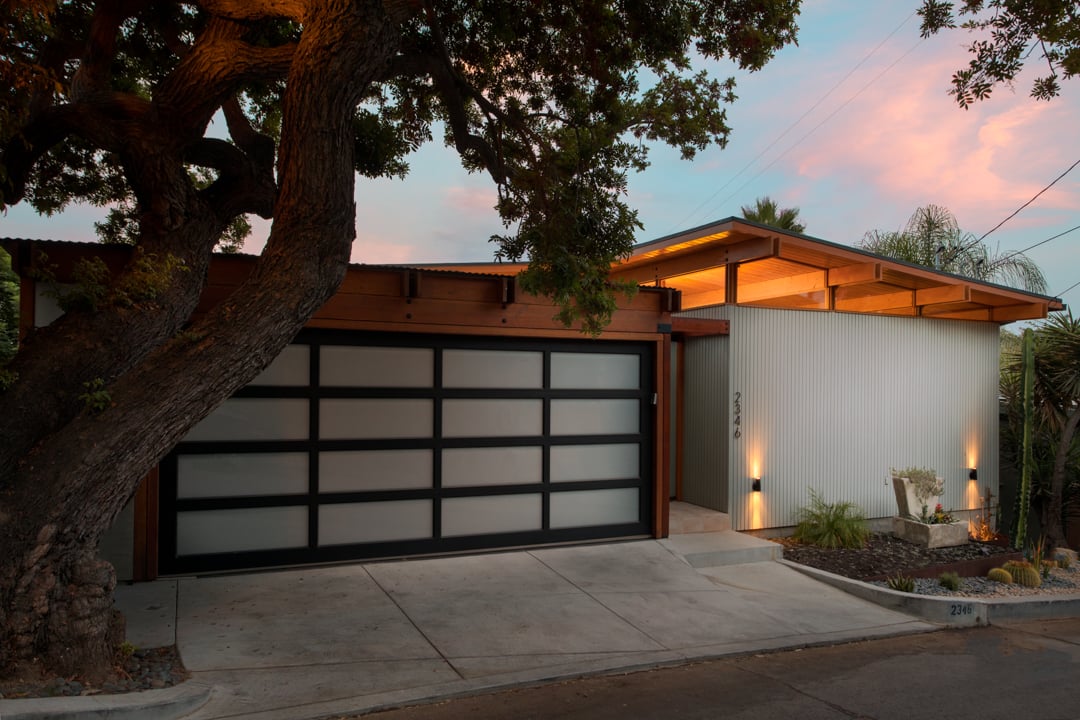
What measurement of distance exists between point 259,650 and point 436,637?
4.16ft

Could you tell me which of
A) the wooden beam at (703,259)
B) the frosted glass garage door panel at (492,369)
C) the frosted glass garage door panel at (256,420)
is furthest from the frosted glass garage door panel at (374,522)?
the wooden beam at (703,259)

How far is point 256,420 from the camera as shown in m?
7.06

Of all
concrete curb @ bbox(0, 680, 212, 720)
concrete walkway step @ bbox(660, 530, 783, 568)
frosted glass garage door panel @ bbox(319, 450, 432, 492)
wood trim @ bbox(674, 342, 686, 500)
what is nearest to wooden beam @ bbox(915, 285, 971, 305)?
wood trim @ bbox(674, 342, 686, 500)

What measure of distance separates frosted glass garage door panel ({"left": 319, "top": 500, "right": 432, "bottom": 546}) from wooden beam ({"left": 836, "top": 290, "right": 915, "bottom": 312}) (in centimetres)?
712

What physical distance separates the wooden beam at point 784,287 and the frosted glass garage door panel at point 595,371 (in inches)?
110

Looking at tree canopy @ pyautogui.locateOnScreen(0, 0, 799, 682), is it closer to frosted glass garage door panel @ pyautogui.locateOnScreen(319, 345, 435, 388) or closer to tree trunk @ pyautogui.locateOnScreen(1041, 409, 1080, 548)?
frosted glass garage door panel @ pyautogui.locateOnScreen(319, 345, 435, 388)

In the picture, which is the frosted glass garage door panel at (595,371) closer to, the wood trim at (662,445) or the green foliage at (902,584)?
the wood trim at (662,445)

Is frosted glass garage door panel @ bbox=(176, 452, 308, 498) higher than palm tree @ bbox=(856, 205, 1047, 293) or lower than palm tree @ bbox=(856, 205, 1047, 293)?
lower

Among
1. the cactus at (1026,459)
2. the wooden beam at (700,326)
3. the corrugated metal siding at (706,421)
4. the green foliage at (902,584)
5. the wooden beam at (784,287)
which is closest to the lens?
the green foliage at (902,584)

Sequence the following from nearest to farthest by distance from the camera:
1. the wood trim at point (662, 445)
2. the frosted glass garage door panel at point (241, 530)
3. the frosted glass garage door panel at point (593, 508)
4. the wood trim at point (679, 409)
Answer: the frosted glass garage door panel at point (241, 530) → the frosted glass garage door panel at point (593, 508) → the wood trim at point (662, 445) → the wood trim at point (679, 409)


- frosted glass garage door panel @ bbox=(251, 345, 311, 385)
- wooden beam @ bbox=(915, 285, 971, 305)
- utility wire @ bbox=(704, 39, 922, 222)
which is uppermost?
utility wire @ bbox=(704, 39, 922, 222)

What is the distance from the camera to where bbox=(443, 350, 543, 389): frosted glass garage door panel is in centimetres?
793

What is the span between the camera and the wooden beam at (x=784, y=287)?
10.6 m

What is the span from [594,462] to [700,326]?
229 centimetres
